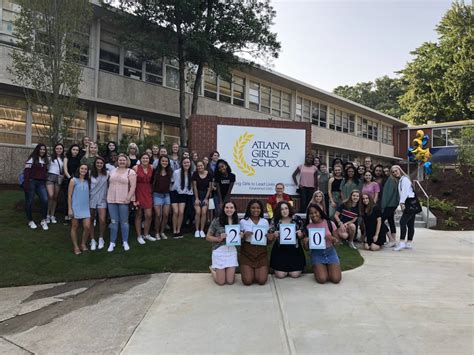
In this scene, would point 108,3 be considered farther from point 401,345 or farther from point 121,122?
point 401,345

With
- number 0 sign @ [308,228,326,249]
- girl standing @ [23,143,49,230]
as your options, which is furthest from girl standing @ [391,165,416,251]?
girl standing @ [23,143,49,230]

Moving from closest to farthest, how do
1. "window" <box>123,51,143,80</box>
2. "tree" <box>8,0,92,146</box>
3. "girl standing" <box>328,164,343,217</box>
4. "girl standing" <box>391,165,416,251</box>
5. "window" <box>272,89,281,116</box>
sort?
"girl standing" <box>391,165,416,251</box> < "girl standing" <box>328,164,343,217</box> < "tree" <box>8,0,92,146</box> < "window" <box>123,51,143,80</box> < "window" <box>272,89,281,116</box>

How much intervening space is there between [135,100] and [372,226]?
11488mm

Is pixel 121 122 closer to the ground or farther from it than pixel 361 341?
farther from it

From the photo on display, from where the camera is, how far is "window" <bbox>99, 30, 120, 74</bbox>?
1497 centimetres

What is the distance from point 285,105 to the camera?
78.4 ft

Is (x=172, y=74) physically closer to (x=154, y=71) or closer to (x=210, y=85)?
(x=154, y=71)

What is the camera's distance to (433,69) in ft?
107

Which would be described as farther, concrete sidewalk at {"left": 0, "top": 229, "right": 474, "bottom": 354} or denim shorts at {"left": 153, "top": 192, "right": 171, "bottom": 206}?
denim shorts at {"left": 153, "top": 192, "right": 171, "bottom": 206}

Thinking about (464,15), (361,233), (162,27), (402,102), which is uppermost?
(464,15)

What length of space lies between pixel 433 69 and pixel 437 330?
112ft

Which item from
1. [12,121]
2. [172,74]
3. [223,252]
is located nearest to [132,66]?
[172,74]

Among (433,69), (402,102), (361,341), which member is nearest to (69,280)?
(361,341)

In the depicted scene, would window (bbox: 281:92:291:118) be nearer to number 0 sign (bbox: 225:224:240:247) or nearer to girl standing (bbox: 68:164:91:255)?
girl standing (bbox: 68:164:91:255)
